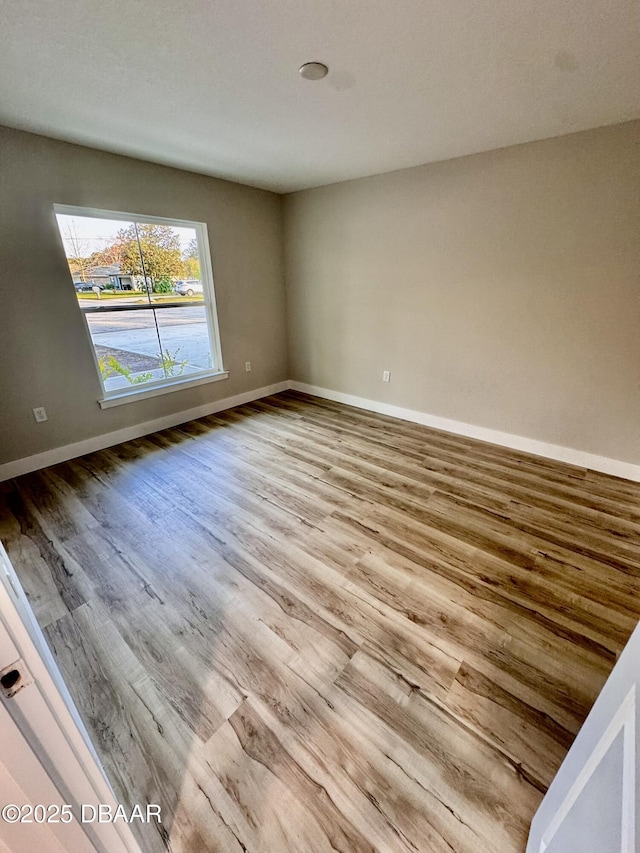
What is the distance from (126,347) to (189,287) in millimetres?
878

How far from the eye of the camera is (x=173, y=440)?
330cm

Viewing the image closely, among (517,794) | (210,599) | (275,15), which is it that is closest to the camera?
(517,794)

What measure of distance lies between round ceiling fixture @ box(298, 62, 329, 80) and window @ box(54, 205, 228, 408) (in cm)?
197

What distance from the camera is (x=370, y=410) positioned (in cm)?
398

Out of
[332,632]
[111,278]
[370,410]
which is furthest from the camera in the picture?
[370,410]

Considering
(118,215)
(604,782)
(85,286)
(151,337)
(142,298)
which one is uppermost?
(118,215)

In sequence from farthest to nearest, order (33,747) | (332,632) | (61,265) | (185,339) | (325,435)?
(185,339)
(325,435)
(61,265)
(332,632)
(33,747)

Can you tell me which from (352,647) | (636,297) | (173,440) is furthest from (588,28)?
(173,440)

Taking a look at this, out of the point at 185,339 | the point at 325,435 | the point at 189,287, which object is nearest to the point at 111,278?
the point at 189,287

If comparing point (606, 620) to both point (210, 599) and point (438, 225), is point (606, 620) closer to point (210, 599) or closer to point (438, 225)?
point (210, 599)

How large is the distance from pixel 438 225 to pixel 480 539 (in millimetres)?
2580

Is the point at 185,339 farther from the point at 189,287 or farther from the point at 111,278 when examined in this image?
the point at 111,278

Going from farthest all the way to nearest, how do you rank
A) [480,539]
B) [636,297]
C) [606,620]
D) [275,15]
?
[636,297] < [480,539] < [606,620] < [275,15]

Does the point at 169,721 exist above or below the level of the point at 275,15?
below
